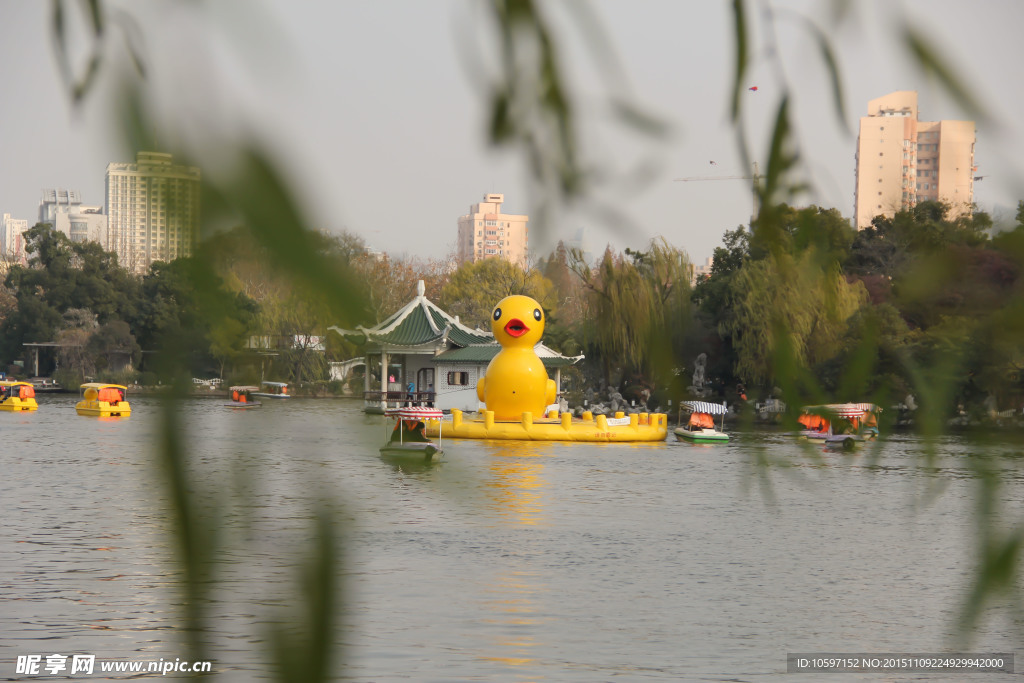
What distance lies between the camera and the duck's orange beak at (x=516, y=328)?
22734mm

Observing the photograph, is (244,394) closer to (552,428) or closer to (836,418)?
(836,418)

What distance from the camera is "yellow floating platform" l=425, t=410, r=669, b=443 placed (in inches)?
842

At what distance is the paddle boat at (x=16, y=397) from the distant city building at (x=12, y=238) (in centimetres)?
3703

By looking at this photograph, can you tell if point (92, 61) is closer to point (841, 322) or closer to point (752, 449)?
point (841, 322)

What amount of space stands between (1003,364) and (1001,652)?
27.7ft

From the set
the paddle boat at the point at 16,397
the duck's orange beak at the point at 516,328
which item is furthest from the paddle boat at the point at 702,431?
the paddle boat at the point at 16,397

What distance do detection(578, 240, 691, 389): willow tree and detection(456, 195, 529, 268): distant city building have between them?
12cm

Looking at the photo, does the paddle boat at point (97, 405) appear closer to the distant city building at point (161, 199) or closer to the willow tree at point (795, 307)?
the willow tree at point (795, 307)

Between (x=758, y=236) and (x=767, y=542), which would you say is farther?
(x=767, y=542)

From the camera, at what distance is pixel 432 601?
9.23 m

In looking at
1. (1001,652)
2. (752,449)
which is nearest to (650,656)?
(1001,652)

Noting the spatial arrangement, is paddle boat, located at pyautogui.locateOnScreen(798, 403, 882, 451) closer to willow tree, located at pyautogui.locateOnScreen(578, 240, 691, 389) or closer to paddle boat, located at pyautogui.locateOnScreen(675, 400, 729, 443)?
willow tree, located at pyautogui.locateOnScreen(578, 240, 691, 389)

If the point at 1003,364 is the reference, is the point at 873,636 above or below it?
below

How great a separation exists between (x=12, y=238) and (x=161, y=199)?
1.02 ft
